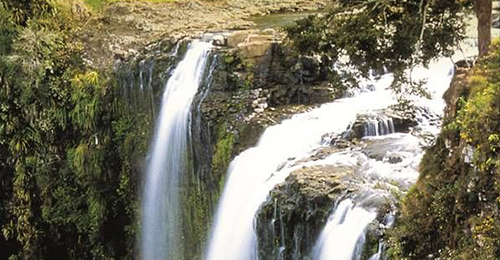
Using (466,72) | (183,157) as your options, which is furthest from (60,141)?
(466,72)

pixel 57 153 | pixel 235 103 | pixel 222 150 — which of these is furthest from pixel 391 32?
pixel 57 153

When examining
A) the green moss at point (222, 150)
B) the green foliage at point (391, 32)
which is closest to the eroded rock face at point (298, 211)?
the green foliage at point (391, 32)

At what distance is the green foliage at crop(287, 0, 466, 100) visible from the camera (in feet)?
31.9

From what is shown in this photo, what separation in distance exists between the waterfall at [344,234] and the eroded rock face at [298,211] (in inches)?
9.0

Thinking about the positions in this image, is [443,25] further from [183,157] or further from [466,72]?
[183,157]

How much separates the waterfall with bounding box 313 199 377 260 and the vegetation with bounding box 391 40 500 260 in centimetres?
76

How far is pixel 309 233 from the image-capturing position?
35.4ft

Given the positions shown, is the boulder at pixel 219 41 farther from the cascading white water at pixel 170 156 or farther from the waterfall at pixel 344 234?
the waterfall at pixel 344 234

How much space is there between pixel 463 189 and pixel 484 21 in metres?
2.75

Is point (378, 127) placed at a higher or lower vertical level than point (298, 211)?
higher

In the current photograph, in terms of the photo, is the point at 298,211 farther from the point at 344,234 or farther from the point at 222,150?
the point at 222,150

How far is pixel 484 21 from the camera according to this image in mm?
8992

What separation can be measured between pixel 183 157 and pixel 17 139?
228 inches

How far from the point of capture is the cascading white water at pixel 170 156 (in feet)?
52.6
